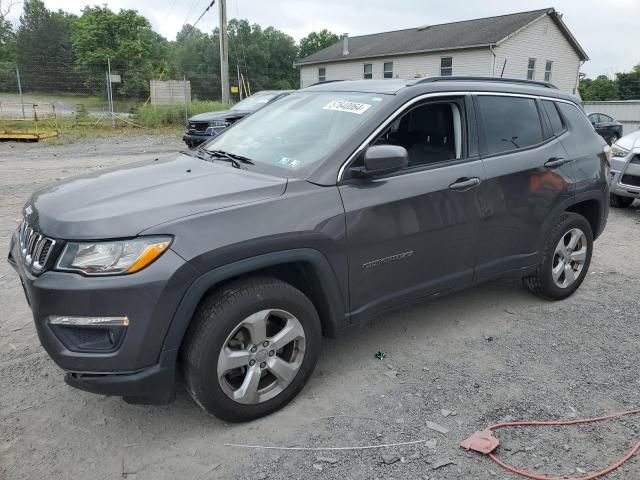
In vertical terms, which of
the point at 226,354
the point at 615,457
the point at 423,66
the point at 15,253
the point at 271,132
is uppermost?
the point at 423,66

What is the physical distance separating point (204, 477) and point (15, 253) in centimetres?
164

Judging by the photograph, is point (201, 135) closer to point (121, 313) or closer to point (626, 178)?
point (626, 178)

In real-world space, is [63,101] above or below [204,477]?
above

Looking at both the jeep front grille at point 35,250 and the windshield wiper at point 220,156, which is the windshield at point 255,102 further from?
the jeep front grille at point 35,250

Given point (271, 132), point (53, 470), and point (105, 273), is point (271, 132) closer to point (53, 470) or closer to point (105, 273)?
point (105, 273)

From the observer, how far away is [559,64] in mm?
32781

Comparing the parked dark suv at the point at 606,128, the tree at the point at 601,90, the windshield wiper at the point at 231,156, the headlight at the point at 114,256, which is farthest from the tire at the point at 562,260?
the tree at the point at 601,90

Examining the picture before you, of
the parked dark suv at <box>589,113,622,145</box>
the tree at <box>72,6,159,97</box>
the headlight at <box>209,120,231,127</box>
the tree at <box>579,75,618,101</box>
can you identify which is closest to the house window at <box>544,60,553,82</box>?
the tree at <box>579,75,618,101</box>

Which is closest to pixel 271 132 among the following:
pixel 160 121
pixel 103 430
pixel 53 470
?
pixel 103 430

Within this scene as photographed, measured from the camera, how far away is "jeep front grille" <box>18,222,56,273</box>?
2531mm

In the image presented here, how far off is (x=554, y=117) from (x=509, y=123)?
608 mm

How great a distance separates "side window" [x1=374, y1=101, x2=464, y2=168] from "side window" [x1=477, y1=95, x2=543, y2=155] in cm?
23

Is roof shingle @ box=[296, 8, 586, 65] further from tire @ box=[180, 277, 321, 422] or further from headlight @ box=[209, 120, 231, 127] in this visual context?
tire @ box=[180, 277, 321, 422]

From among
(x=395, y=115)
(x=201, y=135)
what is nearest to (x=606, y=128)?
(x=201, y=135)
